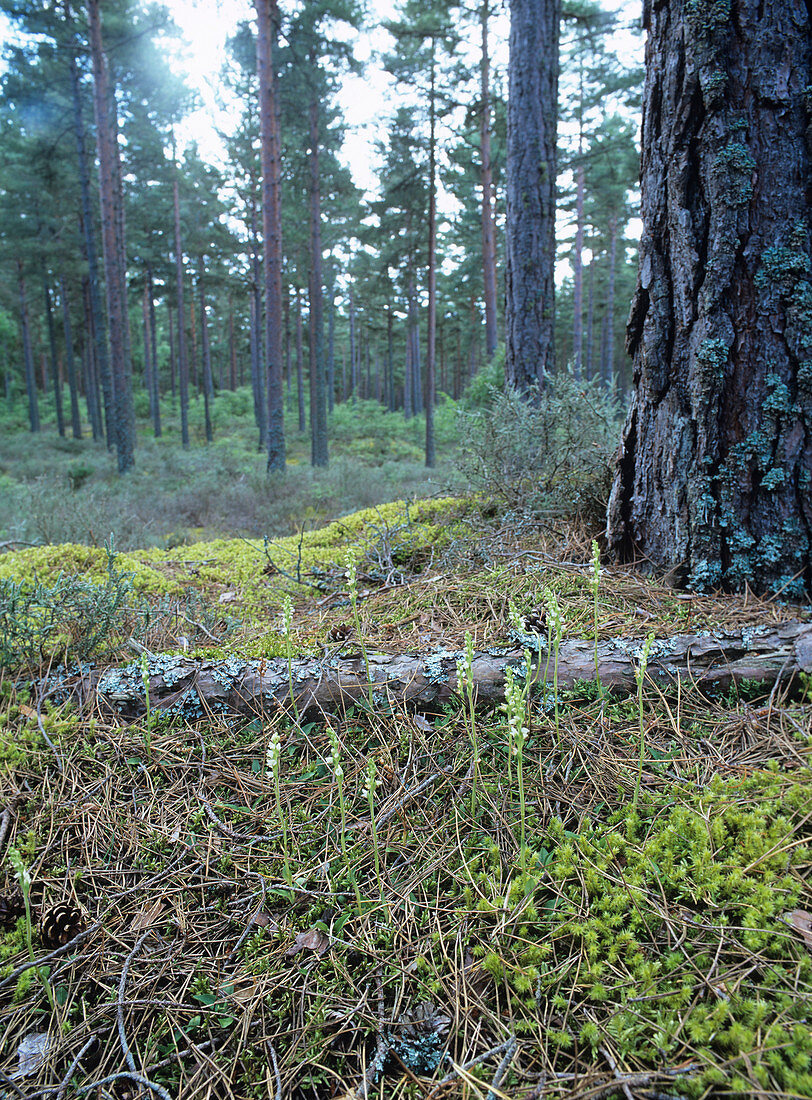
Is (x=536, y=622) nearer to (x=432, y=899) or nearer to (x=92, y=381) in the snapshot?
(x=432, y=899)

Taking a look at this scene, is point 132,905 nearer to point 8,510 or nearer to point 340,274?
point 8,510

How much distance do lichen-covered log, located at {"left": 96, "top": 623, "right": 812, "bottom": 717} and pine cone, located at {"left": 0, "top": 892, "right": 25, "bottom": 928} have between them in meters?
0.71

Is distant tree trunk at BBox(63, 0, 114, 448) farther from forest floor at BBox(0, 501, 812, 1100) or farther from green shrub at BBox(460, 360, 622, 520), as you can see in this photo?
forest floor at BBox(0, 501, 812, 1100)

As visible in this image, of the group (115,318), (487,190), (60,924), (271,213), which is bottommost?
(60,924)

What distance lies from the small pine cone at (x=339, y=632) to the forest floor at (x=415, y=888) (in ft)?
0.36

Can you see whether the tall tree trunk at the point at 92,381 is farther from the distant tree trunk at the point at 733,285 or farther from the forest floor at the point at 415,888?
the forest floor at the point at 415,888

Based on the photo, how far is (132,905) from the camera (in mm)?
1458

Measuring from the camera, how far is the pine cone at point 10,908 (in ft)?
4.69

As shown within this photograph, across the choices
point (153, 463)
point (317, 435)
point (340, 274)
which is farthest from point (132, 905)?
point (340, 274)

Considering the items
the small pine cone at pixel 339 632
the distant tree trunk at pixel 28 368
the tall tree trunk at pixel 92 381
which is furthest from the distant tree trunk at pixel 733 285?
the distant tree trunk at pixel 28 368

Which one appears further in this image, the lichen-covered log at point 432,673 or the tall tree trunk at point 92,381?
the tall tree trunk at point 92,381

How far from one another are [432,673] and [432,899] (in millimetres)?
732

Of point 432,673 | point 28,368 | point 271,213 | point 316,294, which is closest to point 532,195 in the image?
point 432,673

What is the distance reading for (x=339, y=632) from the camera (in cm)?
249
